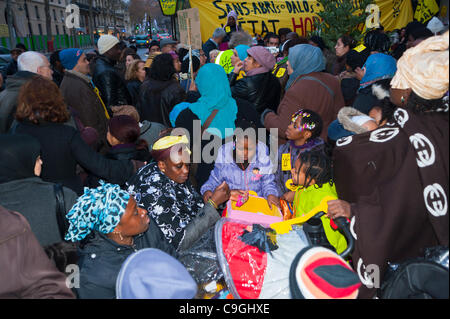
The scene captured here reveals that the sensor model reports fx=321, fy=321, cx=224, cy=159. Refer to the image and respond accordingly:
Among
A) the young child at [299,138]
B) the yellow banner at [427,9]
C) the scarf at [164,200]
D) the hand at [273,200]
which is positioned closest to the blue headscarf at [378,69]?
the young child at [299,138]

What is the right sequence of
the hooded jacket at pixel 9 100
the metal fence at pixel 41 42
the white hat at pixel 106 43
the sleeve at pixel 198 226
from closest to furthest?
the sleeve at pixel 198 226 → the hooded jacket at pixel 9 100 → the white hat at pixel 106 43 → the metal fence at pixel 41 42

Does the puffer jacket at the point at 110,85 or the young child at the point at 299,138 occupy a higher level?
the puffer jacket at the point at 110,85

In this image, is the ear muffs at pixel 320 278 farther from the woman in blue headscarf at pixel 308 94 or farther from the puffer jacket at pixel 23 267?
the woman in blue headscarf at pixel 308 94

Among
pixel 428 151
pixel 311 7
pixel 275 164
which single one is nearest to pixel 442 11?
pixel 311 7

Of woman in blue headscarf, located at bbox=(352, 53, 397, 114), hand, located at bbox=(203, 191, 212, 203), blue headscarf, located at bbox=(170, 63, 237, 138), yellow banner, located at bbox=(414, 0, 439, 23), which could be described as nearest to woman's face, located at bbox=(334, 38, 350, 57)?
woman in blue headscarf, located at bbox=(352, 53, 397, 114)

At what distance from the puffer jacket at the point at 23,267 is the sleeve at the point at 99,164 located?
1.12 meters

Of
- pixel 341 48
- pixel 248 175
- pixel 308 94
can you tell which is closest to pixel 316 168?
pixel 248 175

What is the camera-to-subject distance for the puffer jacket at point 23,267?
1.51 meters

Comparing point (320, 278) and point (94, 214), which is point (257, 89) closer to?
point (94, 214)

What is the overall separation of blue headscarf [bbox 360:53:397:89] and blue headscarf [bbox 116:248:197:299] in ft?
11.0

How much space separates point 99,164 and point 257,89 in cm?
228

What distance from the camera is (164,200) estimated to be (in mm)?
2562

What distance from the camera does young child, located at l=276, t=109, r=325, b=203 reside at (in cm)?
305

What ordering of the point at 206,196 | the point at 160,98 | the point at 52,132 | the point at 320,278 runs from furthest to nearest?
the point at 160,98 < the point at 206,196 < the point at 52,132 < the point at 320,278
